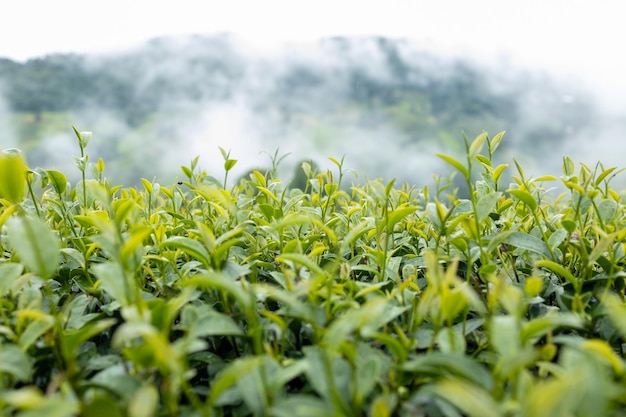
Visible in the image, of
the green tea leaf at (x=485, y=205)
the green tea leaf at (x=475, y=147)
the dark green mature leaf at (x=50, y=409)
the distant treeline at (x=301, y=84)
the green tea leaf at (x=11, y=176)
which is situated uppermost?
the distant treeline at (x=301, y=84)

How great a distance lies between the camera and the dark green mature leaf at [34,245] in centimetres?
57

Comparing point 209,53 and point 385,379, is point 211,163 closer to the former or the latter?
point 209,53

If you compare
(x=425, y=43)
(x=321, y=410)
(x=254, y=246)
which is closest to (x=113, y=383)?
(x=321, y=410)

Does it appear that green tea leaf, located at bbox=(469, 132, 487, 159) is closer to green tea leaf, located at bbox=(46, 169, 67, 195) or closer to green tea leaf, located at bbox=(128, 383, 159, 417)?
green tea leaf, located at bbox=(128, 383, 159, 417)

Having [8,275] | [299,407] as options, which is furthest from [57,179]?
[299,407]

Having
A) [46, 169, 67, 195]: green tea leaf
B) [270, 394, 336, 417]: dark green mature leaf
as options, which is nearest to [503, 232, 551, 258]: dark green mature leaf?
[270, 394, 336, 417]: dark green mature leaf

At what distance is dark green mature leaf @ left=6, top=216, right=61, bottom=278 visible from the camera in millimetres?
Answer: 569

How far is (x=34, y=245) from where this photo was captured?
22.4 inches

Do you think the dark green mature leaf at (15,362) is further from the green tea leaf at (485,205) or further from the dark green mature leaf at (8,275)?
the green tea leaf at (485,205)

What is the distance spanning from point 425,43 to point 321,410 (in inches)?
3027

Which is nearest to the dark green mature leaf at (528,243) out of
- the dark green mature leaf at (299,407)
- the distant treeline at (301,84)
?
the dark green mature leaf at (299,407)

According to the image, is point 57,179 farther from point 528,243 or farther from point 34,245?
point 528,243

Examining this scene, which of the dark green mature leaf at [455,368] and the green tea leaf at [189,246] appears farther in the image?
the green tea leaf at [189,246]

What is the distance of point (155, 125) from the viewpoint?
5753 centimetres
